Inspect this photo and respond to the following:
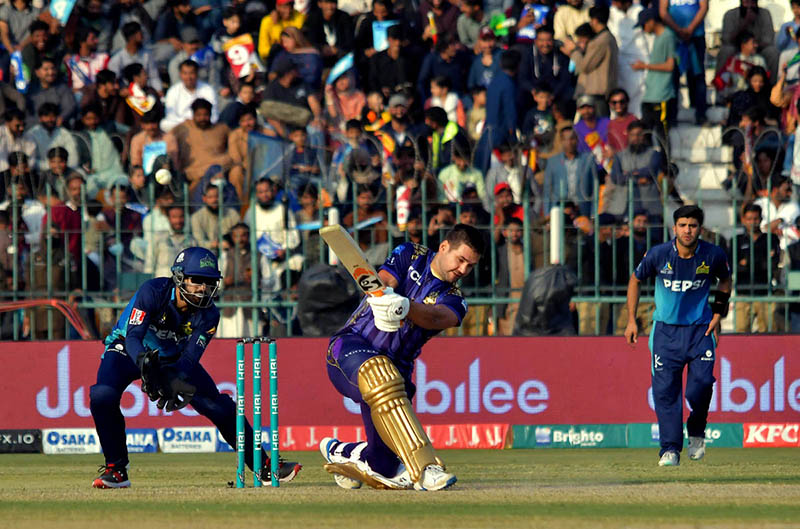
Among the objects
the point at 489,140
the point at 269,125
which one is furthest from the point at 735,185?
the point at 269,125

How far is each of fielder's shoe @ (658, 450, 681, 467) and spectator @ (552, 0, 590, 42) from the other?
9.25 meters

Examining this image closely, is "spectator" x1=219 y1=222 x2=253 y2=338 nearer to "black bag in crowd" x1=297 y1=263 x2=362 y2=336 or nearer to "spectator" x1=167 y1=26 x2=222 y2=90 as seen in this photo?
"black bag in crowd" x1=297 y1=263 x2=362 y2=336

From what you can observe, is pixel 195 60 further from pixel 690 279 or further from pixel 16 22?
pixel 690 279

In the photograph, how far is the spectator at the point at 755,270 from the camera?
14492 mm

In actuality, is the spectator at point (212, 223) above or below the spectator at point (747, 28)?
below

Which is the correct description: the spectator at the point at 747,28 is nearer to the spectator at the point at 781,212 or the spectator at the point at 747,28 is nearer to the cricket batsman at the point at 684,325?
the spectator at the point at 781,212

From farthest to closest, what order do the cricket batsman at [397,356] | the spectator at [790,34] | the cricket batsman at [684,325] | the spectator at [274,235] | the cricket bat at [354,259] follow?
the spectator at [790,34], the spectator at [274,235], the cricket batsman at [684,325], the cricket batsman at [397,356], the cricket bat at [354,259]

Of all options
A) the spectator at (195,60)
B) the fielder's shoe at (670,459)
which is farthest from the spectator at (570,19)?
the fielder's shoe at (670,459)

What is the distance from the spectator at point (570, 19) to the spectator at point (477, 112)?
6.01 ft

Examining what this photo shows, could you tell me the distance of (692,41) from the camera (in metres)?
19.0

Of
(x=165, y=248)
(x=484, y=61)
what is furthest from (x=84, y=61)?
(x=165, y=248)

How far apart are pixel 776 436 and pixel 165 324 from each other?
23.6 ft

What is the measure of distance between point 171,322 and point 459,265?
208cm

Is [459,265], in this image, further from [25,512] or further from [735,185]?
[735,185]
